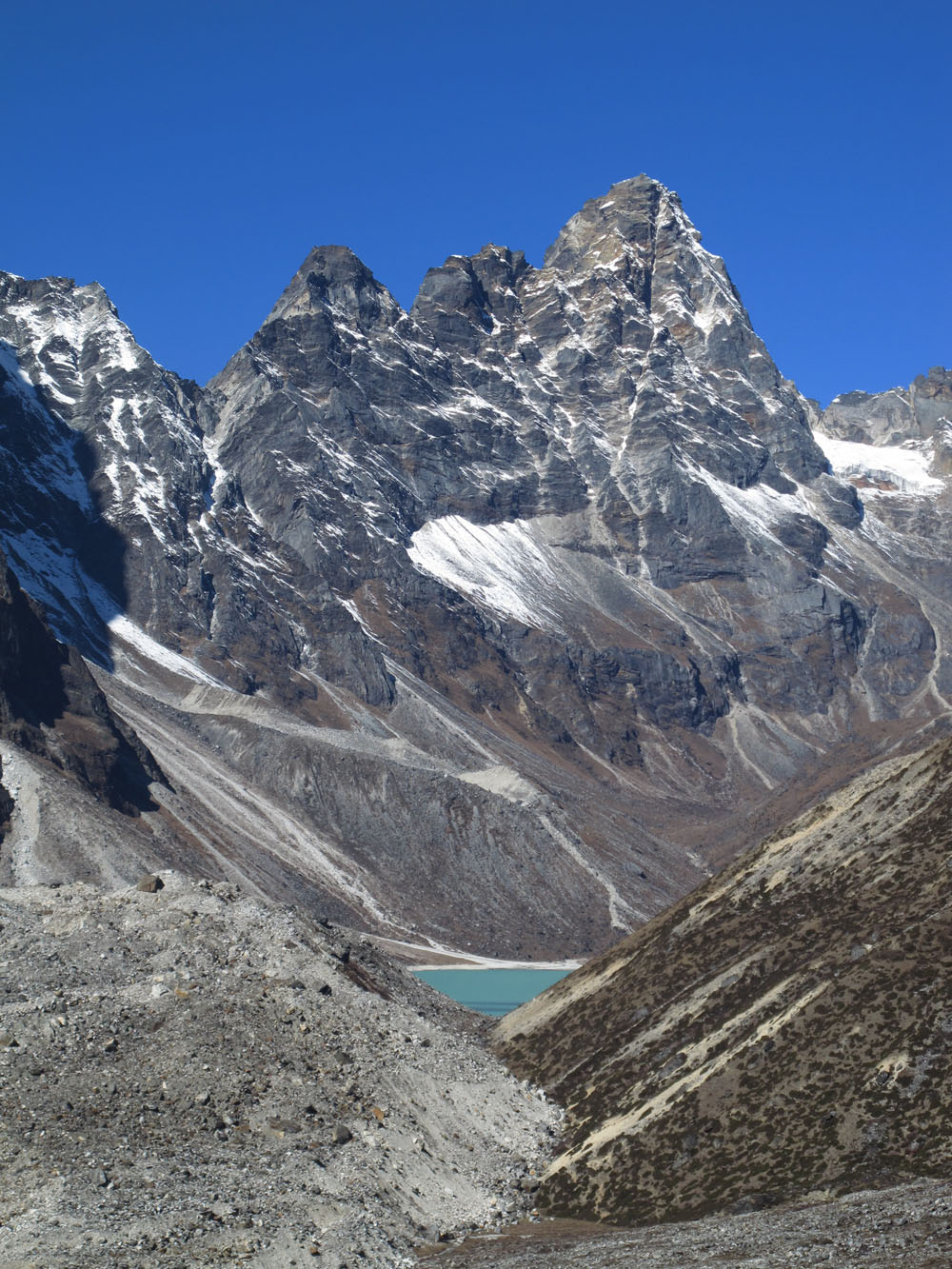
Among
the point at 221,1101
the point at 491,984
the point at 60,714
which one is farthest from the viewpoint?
the point at 60,714

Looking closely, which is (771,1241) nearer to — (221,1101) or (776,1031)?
(776,1031)

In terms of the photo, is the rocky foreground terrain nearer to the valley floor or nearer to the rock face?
the valley floor

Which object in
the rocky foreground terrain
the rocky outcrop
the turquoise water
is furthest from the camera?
the rocky outcrop

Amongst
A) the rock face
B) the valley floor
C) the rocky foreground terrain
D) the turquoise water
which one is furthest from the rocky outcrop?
the valley floor

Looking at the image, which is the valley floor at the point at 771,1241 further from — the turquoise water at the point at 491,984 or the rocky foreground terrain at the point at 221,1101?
the turquoise water at the point at 491,984

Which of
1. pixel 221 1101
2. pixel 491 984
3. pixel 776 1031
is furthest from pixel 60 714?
pixel 776 1031

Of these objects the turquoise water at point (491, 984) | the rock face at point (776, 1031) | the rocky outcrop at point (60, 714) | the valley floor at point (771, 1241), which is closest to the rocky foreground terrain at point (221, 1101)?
the valley floor at point (771, 1241)

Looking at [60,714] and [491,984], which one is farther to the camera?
[60,714]

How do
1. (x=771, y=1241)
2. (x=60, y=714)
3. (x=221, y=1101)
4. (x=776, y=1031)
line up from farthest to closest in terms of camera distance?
(x=60, y=714) → (x=776, y=1031) → (x=221, y=1101) → (x=771, y=1241)
